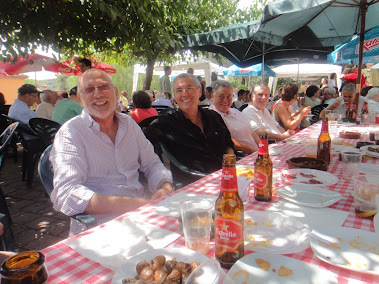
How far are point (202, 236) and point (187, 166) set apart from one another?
70.7 inches

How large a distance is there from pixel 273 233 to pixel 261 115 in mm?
3388

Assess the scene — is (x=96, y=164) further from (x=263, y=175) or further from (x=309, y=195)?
(x=309, y=195)

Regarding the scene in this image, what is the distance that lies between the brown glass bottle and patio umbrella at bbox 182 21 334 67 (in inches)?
231

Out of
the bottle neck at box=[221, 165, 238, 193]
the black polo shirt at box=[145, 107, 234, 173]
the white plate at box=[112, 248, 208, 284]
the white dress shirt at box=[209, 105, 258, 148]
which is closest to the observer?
the white plate at box=[112, 248, 208, 284]

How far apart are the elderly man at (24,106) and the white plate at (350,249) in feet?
18.9

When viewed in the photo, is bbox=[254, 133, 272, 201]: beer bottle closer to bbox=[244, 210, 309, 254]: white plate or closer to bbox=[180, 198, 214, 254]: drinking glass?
bbox=[244, 210, 309, 254]: white plate

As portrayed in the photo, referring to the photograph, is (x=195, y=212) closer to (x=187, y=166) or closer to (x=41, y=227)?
(x=187, y=166)

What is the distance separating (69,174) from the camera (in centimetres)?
179

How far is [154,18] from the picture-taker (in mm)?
5152

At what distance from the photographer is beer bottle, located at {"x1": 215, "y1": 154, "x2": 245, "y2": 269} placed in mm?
953

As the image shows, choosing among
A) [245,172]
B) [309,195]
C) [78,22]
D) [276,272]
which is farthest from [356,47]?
[276,272]

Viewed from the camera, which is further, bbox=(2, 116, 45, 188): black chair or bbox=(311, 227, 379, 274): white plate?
bbox=(2, 116, 45, 188): black chair

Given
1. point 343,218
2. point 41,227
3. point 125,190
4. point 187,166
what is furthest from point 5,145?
point 343,218

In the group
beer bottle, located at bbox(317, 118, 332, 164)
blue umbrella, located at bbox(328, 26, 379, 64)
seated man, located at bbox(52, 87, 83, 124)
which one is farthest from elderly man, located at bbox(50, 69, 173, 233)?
→ blue umbrella, located at bbox(328, 26, 379, 64)
